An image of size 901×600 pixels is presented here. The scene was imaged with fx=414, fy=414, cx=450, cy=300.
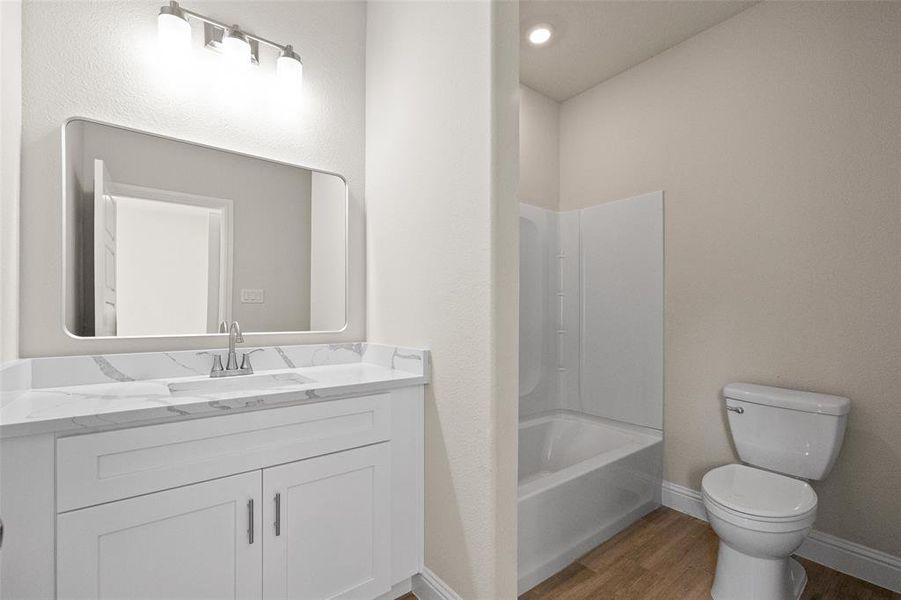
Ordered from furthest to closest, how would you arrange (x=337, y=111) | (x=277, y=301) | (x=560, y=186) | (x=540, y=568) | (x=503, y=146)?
(x=560, y=186) → (x=337, y=111) → (x=277, y=301) → (x=540, y=568) → (x=503, y=146)

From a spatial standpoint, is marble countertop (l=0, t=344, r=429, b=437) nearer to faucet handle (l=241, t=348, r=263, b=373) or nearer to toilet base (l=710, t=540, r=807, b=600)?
faucet handle (l=241, t=348, r=263, b=373)

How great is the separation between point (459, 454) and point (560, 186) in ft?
7.10

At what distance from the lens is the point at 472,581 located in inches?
54.7

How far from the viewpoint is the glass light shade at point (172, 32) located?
4.98 ft

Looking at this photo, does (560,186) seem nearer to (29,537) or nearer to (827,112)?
(827,112)

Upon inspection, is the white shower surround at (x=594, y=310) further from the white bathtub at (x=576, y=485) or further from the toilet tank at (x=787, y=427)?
the toilet tank at (x=787, y=427)

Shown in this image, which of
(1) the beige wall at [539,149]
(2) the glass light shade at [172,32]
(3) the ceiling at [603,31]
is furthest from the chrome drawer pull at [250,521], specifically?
(3) the ceiling at [603,31]

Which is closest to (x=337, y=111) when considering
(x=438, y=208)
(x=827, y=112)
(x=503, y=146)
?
(x=438, y=208)

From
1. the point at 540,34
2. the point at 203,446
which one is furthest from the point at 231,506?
the point at 540,34

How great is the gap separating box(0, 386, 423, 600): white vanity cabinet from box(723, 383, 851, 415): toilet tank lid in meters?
1.51

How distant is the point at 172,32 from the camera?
60.0 inches

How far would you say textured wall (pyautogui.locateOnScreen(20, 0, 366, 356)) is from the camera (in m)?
1.37

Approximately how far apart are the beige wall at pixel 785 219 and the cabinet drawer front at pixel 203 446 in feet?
5.91

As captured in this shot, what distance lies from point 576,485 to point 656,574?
1.57 ft
